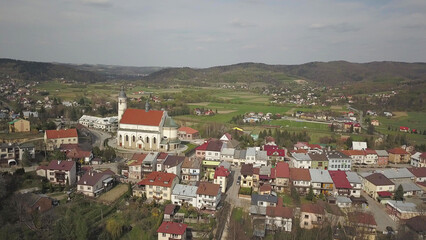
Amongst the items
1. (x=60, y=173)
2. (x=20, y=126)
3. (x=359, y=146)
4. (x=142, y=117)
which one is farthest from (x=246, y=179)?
(x=20, y=126)

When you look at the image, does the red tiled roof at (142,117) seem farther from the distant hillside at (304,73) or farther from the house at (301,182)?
the distant hillside at (304,73)

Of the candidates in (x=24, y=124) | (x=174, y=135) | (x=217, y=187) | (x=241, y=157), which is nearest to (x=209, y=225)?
(x=217, y=187)

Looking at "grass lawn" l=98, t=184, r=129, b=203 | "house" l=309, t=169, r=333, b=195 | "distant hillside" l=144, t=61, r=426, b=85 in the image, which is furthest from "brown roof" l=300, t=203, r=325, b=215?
"distant hillside" l=144, t=61, r=426, b=85

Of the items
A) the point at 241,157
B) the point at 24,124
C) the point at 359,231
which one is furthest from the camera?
the point at 24,124

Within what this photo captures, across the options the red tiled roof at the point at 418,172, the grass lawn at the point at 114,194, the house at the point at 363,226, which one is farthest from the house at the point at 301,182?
the grass lawn at the point at 114,194

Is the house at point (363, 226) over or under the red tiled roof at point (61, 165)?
under

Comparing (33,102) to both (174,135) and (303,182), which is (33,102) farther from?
(303,182)
